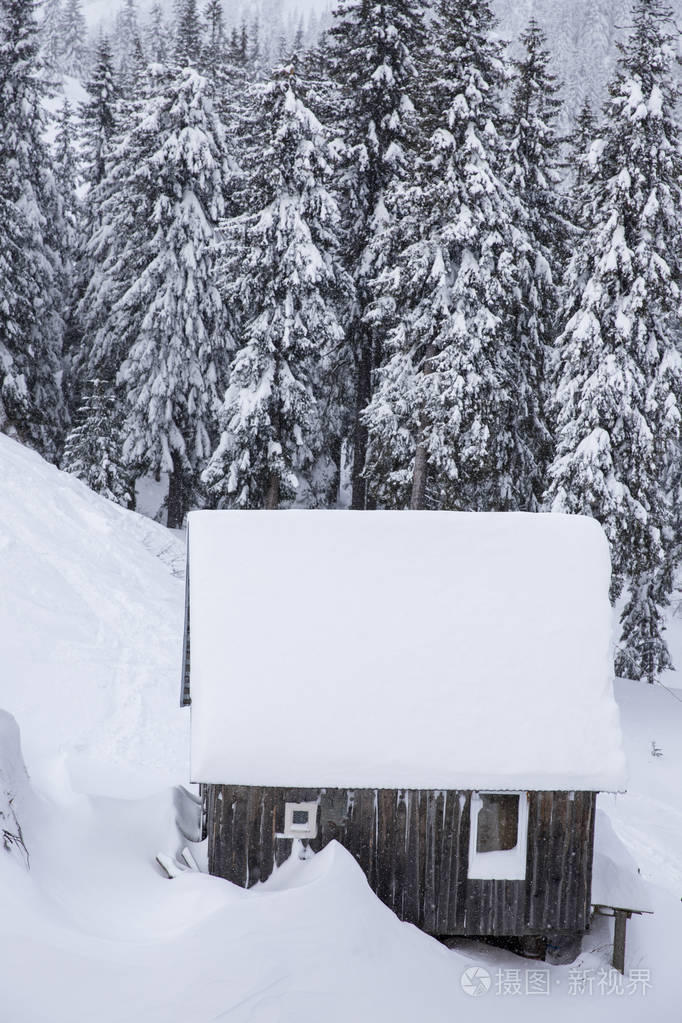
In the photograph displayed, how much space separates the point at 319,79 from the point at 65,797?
26279 millimetres

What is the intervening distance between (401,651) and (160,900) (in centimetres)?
465

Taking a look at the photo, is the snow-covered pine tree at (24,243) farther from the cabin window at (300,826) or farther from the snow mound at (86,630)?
the cabin window at (300,826)

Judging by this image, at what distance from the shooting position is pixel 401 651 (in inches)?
494

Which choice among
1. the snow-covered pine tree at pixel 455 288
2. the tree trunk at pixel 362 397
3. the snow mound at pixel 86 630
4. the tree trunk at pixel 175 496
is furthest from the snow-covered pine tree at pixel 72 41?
the snow-covered pine tree at pixel 455 288

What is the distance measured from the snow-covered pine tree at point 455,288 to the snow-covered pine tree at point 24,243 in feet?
45.9

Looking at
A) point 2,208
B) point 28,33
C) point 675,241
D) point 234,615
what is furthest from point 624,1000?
point 28,33

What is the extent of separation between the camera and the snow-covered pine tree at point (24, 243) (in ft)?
98.0

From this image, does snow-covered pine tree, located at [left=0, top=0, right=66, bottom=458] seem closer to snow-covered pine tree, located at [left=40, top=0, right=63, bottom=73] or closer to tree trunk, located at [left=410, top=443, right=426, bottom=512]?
tree trunk, located at [left=410, top=443, right=426, bottom=512]

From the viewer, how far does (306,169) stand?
24.7m

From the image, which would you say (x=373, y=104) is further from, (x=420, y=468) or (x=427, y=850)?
(x=427, y=850)

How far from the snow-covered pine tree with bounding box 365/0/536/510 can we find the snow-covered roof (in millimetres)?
9174

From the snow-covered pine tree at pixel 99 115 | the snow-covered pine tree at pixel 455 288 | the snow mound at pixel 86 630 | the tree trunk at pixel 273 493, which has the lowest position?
the snow mound at pixel 86 630

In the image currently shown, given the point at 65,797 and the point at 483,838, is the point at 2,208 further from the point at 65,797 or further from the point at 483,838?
the point at 483,838

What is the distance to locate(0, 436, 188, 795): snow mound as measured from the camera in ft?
56.5
